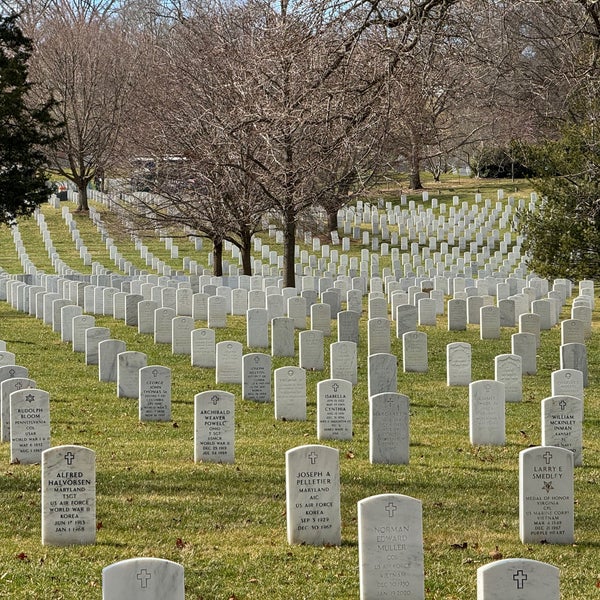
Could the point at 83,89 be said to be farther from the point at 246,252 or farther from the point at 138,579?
the point at 138,579

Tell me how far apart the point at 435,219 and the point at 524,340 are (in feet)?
102

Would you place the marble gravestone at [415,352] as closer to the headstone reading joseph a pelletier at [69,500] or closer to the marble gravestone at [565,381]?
the marble gravestone at [565,381]

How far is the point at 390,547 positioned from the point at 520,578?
4.70 ft

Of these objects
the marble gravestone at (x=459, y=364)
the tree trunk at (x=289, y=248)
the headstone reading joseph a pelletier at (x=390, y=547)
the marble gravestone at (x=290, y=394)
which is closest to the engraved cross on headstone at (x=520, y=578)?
the headstone reading joseph a pelletier at (x=390, y=547)

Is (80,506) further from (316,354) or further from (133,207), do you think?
(133,207)

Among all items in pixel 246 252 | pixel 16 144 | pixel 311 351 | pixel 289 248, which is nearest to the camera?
pixel 311 351

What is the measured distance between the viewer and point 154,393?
13.8 meters

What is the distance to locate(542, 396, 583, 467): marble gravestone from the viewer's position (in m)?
11.7

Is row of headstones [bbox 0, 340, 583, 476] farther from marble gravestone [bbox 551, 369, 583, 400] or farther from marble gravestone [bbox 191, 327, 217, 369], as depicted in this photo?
marble gravestone [bbox 191, 327, 217, 369]

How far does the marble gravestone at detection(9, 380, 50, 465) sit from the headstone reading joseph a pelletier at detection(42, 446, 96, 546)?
109 inches

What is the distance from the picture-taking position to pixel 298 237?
46000 mm

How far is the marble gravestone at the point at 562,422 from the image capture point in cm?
1170

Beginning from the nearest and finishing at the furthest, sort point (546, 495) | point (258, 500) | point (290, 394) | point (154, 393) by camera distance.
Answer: point (546, 495) → point (258, 500) → point (154, 393) → point (290, 394)

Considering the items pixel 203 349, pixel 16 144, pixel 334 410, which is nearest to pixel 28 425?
pixel 334 410
